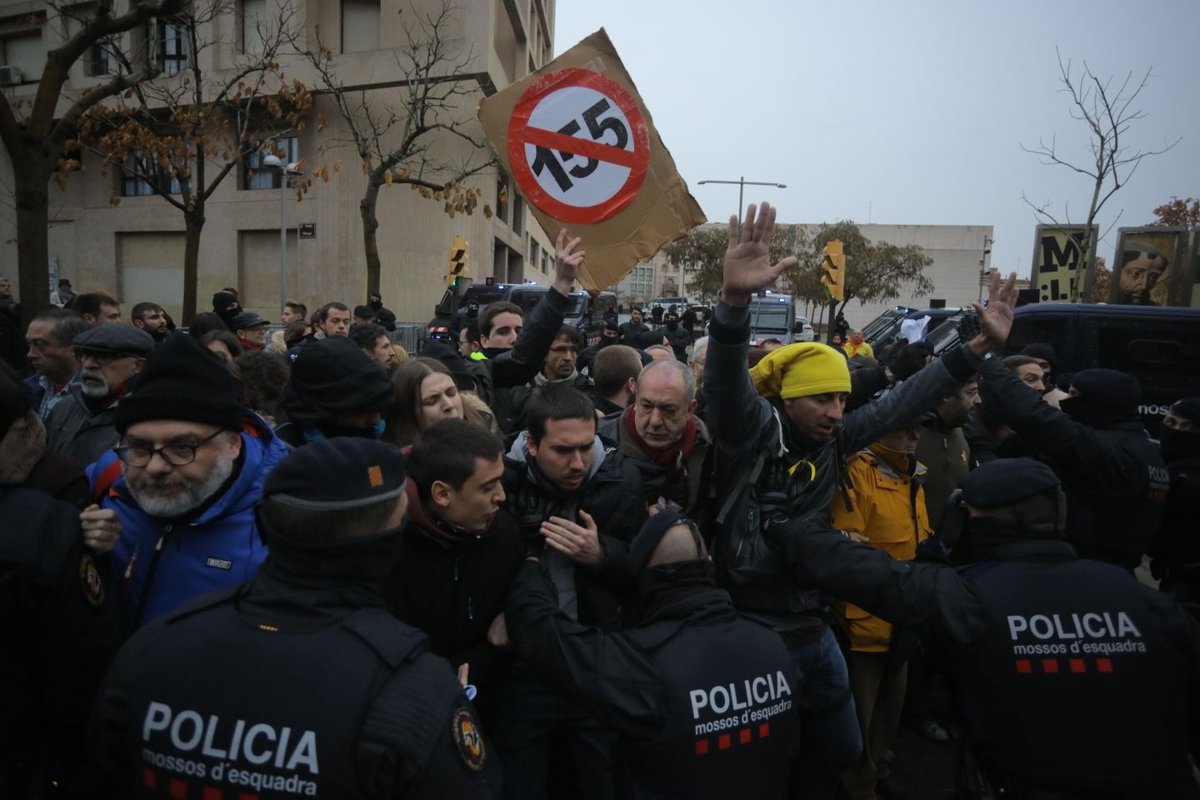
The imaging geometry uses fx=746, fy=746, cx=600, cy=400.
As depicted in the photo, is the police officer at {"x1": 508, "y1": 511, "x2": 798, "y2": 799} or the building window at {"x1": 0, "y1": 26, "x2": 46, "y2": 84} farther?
the building window at {"x1": 0, "y1": 26, "x2": 46, "y2": 84}

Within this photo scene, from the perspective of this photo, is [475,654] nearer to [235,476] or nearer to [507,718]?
[507,718]

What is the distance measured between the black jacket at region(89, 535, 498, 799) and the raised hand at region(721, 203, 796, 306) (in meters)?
1.53

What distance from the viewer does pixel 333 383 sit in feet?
9.44

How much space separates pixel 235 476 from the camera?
7.07 ft

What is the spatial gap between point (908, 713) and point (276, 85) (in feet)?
91.1

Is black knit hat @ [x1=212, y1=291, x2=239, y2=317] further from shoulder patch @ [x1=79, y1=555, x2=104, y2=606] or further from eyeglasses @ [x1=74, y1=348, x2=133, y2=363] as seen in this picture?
shoulder patch @ [x1=79, y1=555, x2=104, y2=606]

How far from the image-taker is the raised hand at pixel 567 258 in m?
3.48

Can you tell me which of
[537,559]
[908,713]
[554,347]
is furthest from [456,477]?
A: [908,713]

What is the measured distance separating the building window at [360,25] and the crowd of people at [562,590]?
26136mm

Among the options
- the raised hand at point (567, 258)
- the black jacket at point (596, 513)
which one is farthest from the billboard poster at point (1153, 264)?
the black jacket at point (596, 513)

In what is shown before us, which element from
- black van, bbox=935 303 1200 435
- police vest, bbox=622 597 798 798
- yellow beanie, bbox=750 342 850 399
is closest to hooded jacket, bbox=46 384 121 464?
police vest, bbox=622 597 798 798

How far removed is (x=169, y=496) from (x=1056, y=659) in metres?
2.52

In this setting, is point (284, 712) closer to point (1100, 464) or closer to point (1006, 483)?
point (1006, 483)

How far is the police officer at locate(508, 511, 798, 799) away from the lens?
1951mm
